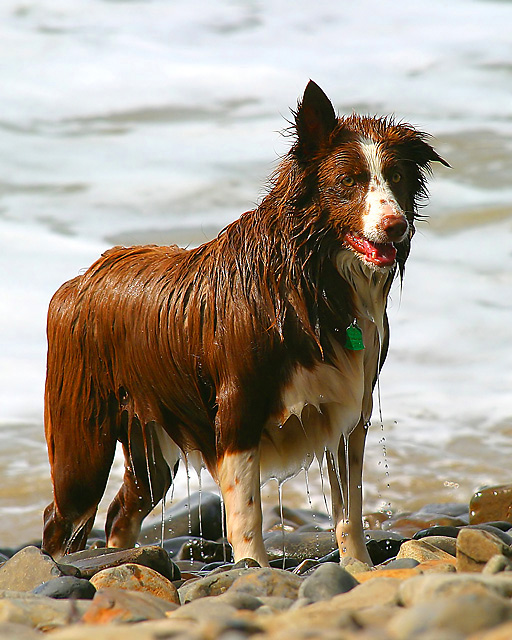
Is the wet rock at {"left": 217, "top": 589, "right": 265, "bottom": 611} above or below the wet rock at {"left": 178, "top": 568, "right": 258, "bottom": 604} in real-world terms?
above

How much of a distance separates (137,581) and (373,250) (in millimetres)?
1908

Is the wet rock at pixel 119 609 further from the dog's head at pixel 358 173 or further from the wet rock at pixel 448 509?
the wet rock at pixel 448 509

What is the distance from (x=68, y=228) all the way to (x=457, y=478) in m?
9.32

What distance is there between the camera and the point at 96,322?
5535 millimetres

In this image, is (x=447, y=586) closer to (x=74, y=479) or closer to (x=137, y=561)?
(x=137, y=561)

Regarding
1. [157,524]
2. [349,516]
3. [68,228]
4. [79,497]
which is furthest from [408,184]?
[68,228]

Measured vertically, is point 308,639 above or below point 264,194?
below

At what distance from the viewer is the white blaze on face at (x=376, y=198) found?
178 inches

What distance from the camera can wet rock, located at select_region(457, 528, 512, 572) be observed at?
3947 mm

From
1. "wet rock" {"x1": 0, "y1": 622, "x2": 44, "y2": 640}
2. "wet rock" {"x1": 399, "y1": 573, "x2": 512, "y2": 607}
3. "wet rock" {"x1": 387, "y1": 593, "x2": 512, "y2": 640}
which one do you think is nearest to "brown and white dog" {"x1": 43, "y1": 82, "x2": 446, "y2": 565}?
"wet rock" {"x1": 399, "y1": 573, "x2": 512, "y2": 607}

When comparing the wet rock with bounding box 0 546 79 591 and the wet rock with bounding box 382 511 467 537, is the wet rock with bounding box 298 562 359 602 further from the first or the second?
the wet rock with bounding box 382 511 467 537

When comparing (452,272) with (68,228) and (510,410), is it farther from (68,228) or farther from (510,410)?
(68,228)

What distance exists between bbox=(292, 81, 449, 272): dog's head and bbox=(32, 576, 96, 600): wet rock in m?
2.00

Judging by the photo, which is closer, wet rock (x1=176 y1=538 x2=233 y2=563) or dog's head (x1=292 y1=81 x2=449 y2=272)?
dog's head (x1=292 y1=81 x2=449 y2=272)
